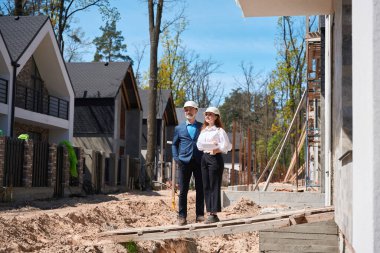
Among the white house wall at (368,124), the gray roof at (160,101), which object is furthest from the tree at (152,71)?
the white house wall at (368,124)

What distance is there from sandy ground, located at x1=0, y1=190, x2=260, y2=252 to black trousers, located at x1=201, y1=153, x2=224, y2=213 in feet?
4.90

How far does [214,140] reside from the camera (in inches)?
319

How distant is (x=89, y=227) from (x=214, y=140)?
5.10m

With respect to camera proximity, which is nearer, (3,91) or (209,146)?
(209,146)

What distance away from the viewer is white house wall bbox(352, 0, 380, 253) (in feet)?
13.5

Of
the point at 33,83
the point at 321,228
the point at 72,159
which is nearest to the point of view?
the point at 321,228

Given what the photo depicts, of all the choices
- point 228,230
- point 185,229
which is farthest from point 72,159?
point 228,230

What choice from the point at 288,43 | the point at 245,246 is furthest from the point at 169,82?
the point at 245,246

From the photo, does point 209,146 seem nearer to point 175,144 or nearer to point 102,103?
point 175,144

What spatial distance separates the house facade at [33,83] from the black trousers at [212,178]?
15.3 metres

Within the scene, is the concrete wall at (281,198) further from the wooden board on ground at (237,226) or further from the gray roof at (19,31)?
the gray roof at (19,31)

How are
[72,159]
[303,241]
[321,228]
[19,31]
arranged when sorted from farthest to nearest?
[19,31]
[72,159]
[303,241]
[321,228]

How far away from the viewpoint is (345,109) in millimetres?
6445

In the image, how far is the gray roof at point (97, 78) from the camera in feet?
111
